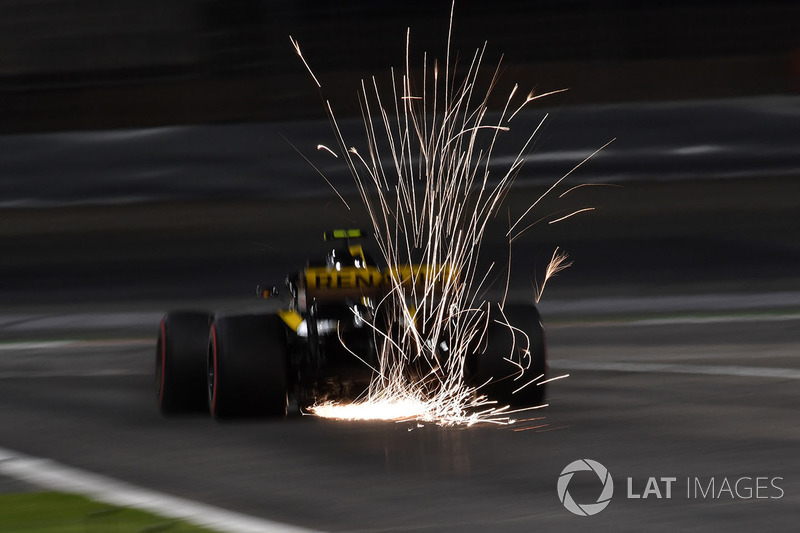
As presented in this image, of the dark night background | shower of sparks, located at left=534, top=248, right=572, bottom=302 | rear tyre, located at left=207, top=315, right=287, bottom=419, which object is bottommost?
rear tyre, located at left=207, top=315, right=287, bottom=419

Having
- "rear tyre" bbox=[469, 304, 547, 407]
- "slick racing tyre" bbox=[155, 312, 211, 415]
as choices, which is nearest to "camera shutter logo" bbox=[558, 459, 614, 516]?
"rear tyre" bbox=[469, 304, 547, 407]

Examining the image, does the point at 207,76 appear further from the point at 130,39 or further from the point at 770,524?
the point at 770,524

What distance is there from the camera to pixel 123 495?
7.07m

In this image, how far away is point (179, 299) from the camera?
57.7 feet

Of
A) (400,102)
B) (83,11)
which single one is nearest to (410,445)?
(400,102)

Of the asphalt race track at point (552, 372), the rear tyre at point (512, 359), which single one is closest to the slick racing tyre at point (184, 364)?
the asphalt race track at point (552, 372)

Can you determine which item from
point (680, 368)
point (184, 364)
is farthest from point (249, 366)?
point (680, 368)

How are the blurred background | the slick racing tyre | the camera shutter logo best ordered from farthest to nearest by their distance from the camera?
the blurred background → the slick racing tyre → the camera shutter logo

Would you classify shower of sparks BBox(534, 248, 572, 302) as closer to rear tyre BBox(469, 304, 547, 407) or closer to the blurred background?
the blurred background

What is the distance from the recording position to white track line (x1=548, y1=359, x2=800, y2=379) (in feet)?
36.3

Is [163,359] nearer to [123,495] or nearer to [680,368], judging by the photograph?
[123,495]

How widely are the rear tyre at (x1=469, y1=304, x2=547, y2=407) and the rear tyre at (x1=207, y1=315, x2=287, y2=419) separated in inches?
47.1

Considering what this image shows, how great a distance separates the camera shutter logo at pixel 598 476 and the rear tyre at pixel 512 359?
63.6 inches

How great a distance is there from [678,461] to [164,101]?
14.6 meters
